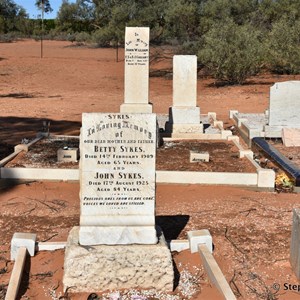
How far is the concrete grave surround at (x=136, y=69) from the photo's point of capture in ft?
38.5

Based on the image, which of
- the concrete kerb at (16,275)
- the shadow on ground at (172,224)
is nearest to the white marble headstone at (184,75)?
the shadow on ground at (172,224)

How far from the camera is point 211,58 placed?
2422 cm

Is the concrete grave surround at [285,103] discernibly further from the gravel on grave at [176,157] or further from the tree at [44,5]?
the tree at [44,5]

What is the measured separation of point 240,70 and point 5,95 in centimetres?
1070

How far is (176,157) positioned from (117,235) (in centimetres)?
551

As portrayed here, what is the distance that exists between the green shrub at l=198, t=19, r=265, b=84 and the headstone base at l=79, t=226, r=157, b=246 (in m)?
19.4

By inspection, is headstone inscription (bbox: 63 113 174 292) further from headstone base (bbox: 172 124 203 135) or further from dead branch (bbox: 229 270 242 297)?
headstone base (bbox: 172 124 203 135)

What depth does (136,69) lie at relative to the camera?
39.6 feet

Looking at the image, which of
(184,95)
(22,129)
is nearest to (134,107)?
(184,95)

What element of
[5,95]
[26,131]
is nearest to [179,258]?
[26,131]

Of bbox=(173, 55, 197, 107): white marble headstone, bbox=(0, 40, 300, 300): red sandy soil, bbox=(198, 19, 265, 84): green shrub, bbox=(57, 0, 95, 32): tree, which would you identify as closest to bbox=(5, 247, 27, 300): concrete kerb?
bbox=(0, 40, 300, 300): red sandy soil

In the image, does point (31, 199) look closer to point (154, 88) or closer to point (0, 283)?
point (0, 283)

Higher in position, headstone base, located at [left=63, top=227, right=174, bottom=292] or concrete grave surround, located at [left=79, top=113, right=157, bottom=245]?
concrete grave surround, located at [left=79, top=113, right=157, bottom=245]

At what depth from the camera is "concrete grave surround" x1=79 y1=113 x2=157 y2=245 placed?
483 centimetres
